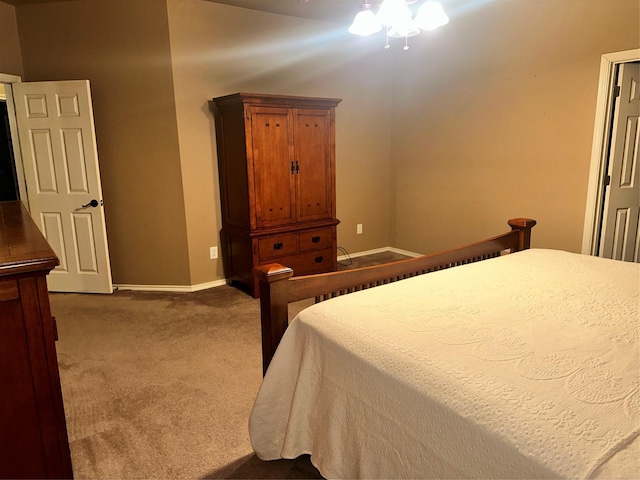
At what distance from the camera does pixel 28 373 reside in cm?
129

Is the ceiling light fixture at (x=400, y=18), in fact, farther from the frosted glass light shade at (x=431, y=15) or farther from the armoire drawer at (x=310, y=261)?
the armoire drawer at (x=310, y=261)

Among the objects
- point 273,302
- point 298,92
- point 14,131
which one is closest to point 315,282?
point 273,302

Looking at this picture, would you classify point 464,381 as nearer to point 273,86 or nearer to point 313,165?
point 313,165

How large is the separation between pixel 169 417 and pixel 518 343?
172cm

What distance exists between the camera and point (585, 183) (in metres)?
3.61

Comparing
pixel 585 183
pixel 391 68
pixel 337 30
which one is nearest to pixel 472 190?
pixel 585 183

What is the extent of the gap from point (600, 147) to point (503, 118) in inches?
36.2

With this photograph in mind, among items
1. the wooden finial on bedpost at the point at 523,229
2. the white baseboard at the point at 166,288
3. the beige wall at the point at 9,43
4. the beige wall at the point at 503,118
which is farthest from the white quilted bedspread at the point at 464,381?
the beige wall at the point at 9,43

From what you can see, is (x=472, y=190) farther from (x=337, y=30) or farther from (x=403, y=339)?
(x=403, y=339)

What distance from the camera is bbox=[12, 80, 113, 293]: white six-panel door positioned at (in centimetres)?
382

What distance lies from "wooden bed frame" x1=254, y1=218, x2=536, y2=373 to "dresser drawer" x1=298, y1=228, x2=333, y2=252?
1968 mm

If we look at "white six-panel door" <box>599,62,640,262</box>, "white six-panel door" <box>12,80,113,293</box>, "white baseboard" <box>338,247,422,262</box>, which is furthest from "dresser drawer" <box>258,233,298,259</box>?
"white six-panel door" <box>599,62,640,262</box>

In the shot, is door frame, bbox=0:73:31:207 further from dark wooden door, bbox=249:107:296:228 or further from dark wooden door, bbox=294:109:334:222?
dark wooden door, bbox=294:109:334:222

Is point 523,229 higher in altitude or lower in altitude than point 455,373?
higher
